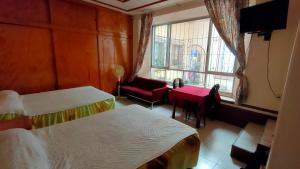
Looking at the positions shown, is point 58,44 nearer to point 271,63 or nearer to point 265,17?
point 265,17

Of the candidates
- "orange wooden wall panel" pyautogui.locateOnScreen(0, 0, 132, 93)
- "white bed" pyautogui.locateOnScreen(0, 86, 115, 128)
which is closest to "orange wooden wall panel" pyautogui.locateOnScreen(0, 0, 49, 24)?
"orange wooden wall panel" pyautogui.locateOnScreen(0, 0, 132, 93)

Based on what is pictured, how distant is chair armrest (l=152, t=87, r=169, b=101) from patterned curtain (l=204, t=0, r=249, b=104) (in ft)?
6.07

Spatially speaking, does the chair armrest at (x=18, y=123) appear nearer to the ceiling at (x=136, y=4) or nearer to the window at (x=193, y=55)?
the ceiling at (x=136, y=4)

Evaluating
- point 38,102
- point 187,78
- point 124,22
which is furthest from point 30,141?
point 124,22

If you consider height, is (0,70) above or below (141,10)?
below

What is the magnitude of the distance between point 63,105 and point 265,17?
3.61 m

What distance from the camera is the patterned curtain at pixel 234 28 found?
9.07 ft

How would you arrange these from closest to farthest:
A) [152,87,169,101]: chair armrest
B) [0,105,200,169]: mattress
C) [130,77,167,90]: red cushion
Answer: [0,105,200,169]: mattress, [152,87,169,101]: chair armrest, [130,77,167,90]: red cushion

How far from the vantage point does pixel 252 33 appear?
2580 millimetres

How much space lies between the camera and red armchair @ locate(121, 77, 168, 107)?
3936mm

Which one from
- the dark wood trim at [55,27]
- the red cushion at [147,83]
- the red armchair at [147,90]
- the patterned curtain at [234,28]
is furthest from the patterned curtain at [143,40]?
the patterned curtain at [234,28]

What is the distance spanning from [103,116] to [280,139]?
5.99 feet

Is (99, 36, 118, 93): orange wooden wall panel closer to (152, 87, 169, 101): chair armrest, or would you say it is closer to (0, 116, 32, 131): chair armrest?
(152, 87, 169, 101): chair armrest

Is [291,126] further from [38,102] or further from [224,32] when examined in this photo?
[38,102]
